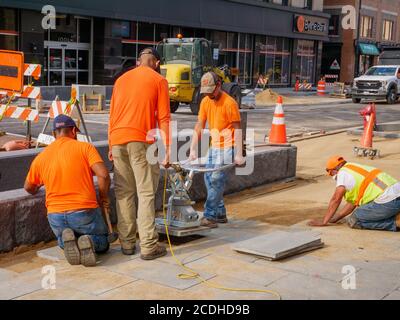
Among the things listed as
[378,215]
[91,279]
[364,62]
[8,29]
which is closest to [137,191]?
[91,279]

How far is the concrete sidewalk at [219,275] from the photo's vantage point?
4.73m

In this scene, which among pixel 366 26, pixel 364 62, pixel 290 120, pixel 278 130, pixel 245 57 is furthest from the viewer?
pixel 364 62

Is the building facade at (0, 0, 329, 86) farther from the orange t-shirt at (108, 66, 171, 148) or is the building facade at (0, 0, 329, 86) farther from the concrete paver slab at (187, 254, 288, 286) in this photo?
the concrete paver slab at (187, 254, 288, 286)

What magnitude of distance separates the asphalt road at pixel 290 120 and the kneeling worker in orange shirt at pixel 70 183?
8.66 m

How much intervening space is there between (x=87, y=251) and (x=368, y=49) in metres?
53.2

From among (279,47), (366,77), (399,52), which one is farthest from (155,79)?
(279,47)

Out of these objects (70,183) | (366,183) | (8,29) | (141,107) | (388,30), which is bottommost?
(366,183)

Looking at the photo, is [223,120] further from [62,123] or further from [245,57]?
[245,57]

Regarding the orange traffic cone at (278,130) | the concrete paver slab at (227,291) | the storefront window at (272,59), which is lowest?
the concrete paver slab at (227,291)

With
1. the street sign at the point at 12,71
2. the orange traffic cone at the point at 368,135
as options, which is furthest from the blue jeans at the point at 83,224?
the orange traffic cone at the point at 368,135

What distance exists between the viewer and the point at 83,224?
5484mm

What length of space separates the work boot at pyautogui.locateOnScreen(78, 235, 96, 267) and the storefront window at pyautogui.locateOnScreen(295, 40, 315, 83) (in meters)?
41.4

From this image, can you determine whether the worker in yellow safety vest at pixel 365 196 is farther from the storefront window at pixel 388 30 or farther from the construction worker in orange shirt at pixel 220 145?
the storefront window at pixel 388 30

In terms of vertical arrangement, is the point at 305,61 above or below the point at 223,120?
above
